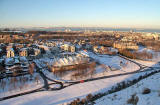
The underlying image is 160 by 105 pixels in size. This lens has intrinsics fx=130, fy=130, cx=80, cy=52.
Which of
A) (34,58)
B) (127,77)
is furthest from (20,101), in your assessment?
(34,58)

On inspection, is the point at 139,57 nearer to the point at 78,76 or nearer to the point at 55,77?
the point at 78,76

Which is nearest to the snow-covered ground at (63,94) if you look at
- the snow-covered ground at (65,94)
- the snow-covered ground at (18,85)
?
the snow-covered ground at (65,94)

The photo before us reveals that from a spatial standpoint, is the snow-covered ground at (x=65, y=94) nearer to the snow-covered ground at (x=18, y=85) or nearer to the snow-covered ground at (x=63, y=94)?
the snow-covered ground at (x=63, y=94)

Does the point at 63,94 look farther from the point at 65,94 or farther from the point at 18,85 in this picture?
the point at 18,85

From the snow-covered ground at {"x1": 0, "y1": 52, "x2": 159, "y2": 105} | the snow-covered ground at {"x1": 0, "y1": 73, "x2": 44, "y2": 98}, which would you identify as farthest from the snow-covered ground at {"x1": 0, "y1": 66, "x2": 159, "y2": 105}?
the snow-covered ground at {"x1": 0, "y1": 73, "x2": 44, "y2": 98}

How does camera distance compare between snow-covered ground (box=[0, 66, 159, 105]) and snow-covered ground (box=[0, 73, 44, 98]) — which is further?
snow-covered ground (box=[0, 73, 44, 98])

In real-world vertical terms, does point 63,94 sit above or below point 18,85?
below

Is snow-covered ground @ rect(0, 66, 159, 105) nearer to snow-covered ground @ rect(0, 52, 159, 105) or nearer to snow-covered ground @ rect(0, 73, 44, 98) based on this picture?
snow-covered ground @ rect(0, 52, 159, 105)

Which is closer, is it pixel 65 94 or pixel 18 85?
pixel 65 94

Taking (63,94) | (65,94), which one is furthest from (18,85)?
(65,94)

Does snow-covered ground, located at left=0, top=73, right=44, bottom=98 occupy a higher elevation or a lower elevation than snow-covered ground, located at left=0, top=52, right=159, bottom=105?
higher

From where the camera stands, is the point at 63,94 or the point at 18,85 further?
the point at 18,85

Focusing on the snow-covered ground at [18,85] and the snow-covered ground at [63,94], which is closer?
the snow-covered ground at [63,94]
